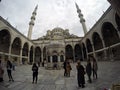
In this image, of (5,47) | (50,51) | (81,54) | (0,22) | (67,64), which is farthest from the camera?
(81,54)

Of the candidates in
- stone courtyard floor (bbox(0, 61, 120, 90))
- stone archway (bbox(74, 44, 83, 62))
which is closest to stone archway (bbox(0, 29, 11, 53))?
stone courtyard floor (bbox(0, 61, 120, 90))

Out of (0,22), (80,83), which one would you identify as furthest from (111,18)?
(0,22)

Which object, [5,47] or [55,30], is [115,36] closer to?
[5,47]

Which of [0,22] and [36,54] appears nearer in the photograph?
[0,22]

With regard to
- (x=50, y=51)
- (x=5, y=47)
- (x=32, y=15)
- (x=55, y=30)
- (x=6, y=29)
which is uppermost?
(x=32, y=15)

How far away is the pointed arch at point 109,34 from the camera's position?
1928 centimetres

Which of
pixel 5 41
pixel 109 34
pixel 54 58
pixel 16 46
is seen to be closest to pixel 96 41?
pixel 109 34

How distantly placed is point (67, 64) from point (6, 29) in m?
16.4

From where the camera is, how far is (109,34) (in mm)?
20250

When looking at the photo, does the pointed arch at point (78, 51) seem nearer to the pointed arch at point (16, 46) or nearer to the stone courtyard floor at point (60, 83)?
the pointed arch at point (16, 46)

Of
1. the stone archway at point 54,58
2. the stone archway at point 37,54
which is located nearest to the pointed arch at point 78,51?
the stone archway at point 37,54

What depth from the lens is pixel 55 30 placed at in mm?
48594

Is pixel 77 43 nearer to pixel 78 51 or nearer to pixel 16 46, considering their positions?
pixel 78 51

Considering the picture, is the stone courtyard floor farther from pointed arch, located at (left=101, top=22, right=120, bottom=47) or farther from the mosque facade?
pointed arch, located at (left=101, top=22, right=120, bottom=47)
